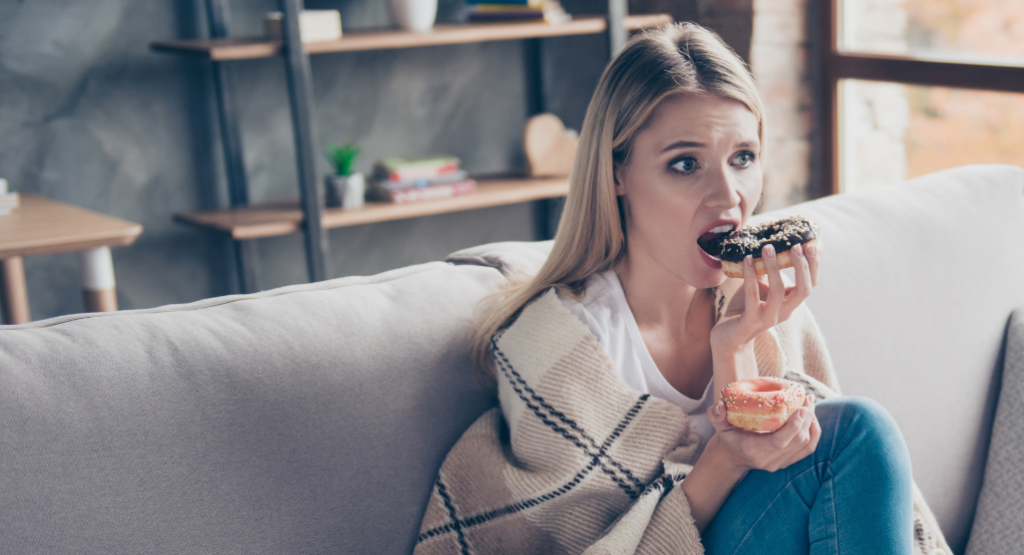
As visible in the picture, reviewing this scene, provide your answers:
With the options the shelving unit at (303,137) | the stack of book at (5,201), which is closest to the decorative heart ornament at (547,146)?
the shelving unit at (303,137)

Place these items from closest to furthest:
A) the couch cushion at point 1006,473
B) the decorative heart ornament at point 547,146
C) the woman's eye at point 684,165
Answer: the woman's eye at point 684,165 → the couch cushion at point 1006,473 → the decorative heart ornament at point 547,146

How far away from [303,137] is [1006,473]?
6.14 ft

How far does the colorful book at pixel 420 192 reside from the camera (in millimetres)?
2709

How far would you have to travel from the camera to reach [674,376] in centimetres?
122

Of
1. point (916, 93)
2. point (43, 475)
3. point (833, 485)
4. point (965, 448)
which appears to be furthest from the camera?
point (916, 93)

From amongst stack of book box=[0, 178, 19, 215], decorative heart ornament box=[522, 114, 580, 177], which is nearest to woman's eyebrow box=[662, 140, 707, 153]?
stack of book box=[0, 178, 19, 215]

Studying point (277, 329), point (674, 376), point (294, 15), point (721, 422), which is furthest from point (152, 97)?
point (721, 422)

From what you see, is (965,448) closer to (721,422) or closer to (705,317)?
Result: (705,317)

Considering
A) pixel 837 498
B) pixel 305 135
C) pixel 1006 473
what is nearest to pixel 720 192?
pixel 837 498

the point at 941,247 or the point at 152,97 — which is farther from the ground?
the point at 152,97

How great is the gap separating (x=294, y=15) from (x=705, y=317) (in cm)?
159

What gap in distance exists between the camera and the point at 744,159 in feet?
3.74

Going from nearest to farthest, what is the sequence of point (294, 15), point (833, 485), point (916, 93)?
point (833, 485), point (294, 15), point (916, 93)

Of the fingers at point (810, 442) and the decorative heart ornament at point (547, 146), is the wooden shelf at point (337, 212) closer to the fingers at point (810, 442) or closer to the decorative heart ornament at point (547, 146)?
the decorative heart ornament at point (547, 146)
